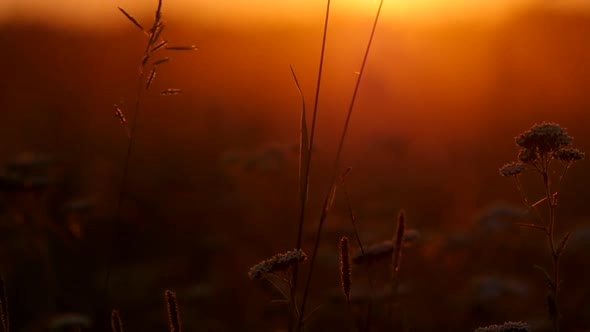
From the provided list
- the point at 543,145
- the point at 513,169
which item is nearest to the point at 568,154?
the point at 543,145

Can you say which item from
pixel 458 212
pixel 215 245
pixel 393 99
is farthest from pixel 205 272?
pixel 393 99

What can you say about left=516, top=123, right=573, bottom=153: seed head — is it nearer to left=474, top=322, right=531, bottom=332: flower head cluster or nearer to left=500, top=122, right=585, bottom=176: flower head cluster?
left=500, top=122, right=585, bottom=176: flower head cluster

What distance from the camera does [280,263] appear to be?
9.23 ft

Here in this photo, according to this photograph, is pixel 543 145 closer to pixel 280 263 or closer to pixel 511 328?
pixel 511 328

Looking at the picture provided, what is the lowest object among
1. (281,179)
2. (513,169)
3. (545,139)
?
(281,179)

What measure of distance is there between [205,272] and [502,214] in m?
3.74

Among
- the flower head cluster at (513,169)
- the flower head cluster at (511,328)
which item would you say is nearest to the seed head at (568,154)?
the flower head cluster at (513,169)

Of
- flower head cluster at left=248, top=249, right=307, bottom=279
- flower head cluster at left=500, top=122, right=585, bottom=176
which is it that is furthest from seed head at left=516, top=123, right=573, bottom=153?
flower head cluster at left=248, top=249, right=307, bottom=279

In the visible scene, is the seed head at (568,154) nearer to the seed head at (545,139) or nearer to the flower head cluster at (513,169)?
the seed head at (545,139)

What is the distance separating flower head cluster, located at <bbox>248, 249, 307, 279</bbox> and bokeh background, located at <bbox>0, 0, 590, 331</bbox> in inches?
14.3

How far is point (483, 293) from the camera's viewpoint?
21.8 ft

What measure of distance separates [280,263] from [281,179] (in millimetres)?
8610

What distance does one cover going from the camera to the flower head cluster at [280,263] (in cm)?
272

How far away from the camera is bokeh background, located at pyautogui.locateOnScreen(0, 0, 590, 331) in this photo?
7359 mm
